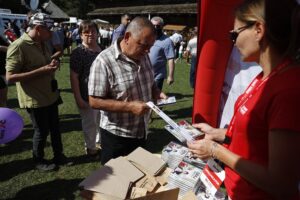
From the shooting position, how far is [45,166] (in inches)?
152

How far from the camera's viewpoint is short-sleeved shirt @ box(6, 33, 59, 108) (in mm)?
3180

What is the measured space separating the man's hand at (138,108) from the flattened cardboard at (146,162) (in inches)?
14.2

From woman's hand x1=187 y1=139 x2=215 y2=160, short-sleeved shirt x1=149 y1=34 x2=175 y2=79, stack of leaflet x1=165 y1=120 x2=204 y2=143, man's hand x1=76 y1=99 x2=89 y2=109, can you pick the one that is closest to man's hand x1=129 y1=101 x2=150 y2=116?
stack of leaflet x1=165 y1=120 x2=204 y2=143

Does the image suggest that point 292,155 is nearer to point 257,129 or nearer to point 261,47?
point 257,129

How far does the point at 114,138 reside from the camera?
2.52 meters

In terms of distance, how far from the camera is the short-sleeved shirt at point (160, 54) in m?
5.68

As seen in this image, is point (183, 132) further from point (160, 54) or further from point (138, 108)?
point (160, 54)

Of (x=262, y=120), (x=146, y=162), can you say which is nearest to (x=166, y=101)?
(x=146, y=162)

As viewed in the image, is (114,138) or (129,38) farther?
(114,138)

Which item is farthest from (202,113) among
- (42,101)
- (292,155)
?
(292,155)

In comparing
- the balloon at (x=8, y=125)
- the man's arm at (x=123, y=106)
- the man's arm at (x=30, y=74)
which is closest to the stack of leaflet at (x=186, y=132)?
the man's arm at (x=123, y=106)

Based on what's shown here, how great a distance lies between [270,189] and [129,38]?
150 centimetres

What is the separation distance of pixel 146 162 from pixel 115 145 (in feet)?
0.97

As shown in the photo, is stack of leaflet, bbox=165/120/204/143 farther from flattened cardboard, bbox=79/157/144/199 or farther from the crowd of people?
flattened cardboard, bbox=79/157/144/199
